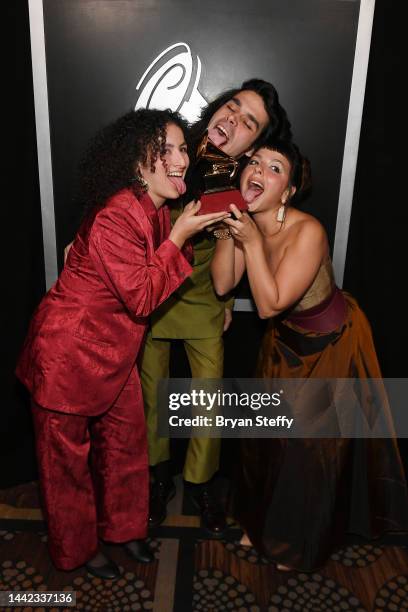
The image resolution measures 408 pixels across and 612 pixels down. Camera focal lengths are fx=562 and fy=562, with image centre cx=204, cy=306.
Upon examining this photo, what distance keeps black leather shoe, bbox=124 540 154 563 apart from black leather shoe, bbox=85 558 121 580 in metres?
0.08

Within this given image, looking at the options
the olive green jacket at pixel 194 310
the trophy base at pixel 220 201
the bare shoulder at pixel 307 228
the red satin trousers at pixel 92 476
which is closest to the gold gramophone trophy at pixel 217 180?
the trophy base at pixel 220 201

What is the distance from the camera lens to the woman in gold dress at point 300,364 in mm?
1710

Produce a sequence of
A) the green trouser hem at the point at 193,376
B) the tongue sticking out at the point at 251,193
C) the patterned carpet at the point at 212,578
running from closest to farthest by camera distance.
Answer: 1. the tongue sticking out at the point at 251,193
2. the patterned carpet at the point at 212,578
3. the green trouser hem at the point at 193,376

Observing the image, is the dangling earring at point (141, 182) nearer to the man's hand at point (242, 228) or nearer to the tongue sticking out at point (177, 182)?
the tongue sticking out at point (177, 182)

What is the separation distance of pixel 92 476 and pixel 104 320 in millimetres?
666

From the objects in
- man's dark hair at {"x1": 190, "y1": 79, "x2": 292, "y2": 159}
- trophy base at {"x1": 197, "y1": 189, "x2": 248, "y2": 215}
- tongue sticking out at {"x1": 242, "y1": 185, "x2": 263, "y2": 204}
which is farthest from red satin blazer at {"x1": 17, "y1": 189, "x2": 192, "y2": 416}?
man's dark hair at {"x1": 190, "y1": 79, "x2": 292, "y2": 159}

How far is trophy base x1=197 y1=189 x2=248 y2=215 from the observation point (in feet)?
5.09

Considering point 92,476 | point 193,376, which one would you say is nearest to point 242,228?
point 193,376

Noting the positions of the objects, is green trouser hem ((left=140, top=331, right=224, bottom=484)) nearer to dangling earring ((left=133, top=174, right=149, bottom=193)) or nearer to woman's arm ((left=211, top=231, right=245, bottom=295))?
woman's arm ((left=211, top=231, right=245, bottom=295))

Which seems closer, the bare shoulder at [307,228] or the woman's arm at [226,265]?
the bare shoulder at [307,228]

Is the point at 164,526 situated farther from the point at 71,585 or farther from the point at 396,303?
the point at 396,303

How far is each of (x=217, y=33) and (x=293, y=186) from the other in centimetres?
63

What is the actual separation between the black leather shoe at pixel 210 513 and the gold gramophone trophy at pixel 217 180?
1193 millimetres

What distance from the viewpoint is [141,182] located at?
1564mm
